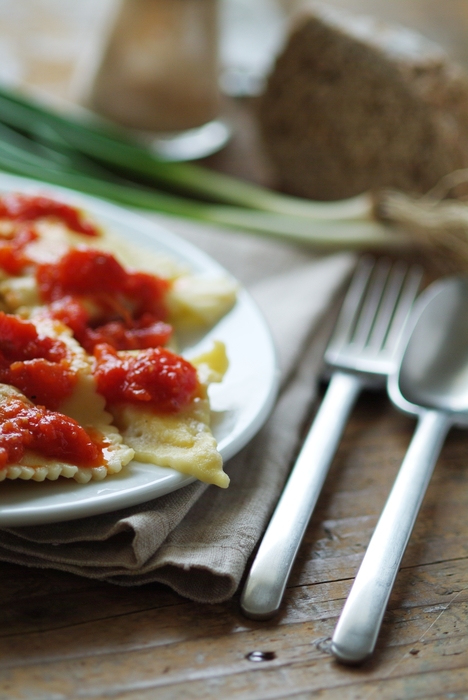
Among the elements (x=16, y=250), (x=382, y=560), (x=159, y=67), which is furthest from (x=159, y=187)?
(x=382, y=560)

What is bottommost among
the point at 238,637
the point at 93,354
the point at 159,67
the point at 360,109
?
the point at 238,637

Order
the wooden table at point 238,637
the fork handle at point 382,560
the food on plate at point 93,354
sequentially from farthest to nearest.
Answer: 1. the food on plate at point 93,354
2. the fork handle at point 382,560
3. the wooden table at point 238,637

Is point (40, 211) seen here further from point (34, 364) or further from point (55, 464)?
point (55, 464)

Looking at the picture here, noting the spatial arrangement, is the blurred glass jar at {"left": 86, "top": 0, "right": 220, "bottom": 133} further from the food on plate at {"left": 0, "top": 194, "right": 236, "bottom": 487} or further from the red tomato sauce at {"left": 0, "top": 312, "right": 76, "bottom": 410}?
the red tomato sauce at {"left": 0, "top": 312, "right": 76, "bottom": 410}

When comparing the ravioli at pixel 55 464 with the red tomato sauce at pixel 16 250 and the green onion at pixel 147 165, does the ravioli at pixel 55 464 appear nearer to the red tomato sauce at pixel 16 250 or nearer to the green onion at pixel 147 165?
the red tomato sauce at pixel 16 250

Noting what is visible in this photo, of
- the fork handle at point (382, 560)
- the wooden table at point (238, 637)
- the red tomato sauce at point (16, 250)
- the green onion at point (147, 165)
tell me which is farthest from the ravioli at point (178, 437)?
the green onion at point (147, 165)

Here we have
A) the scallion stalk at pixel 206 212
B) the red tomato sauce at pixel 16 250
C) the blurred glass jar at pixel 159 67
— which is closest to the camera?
the red tomato sauce at pixel 16 250

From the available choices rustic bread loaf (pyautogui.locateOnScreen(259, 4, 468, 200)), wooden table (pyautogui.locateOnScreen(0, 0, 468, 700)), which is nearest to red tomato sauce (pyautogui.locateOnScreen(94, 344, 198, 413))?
wooden table (pyautogui.locateOnScreen(0, 0, 468, 700))
